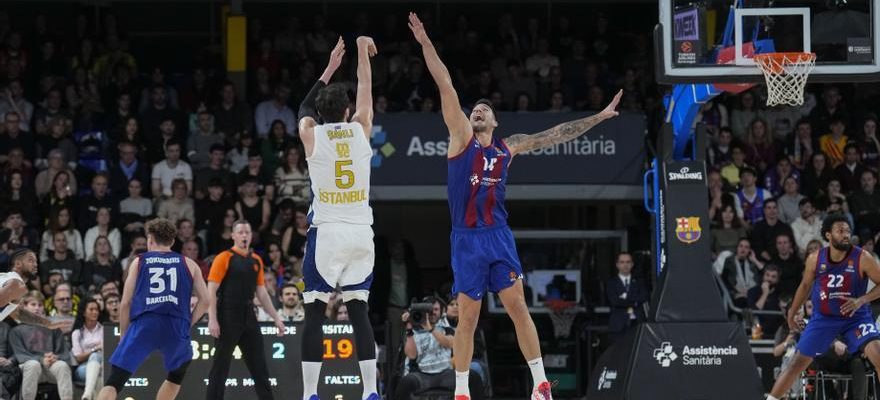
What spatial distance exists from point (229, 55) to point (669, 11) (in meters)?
10.1

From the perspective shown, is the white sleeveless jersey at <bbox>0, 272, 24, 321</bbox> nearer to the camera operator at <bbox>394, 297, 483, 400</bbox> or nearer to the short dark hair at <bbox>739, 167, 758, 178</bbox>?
the camera operator at <bbox>394, 297, 483, 400</bbox>

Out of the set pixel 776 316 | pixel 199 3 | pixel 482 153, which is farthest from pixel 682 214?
pixel 199 3

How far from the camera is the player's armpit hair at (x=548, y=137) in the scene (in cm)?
1184

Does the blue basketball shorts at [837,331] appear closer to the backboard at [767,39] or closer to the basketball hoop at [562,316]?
the backboard at [767,39]

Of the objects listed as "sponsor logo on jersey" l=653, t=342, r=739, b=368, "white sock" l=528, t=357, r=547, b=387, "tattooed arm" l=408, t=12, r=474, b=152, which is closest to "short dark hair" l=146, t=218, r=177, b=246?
"tattooed arm" l=408, t=12, r=474, b=152

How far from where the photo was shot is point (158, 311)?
12.6 m

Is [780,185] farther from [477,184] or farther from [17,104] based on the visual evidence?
[477,184]

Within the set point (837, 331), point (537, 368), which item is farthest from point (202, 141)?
point (537, 368)

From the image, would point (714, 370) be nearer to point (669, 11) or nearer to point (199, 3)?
point (669, 11)

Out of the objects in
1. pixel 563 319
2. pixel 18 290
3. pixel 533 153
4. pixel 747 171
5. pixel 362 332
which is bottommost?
pixel 563 319

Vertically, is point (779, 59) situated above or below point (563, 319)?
above

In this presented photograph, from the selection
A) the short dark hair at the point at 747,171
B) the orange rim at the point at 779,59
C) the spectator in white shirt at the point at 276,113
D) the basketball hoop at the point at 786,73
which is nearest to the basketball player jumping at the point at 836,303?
the basketball hoop at the point at 786,73

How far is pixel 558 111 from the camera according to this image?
22.1 meters

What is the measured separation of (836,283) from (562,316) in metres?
Answer: 7.25
